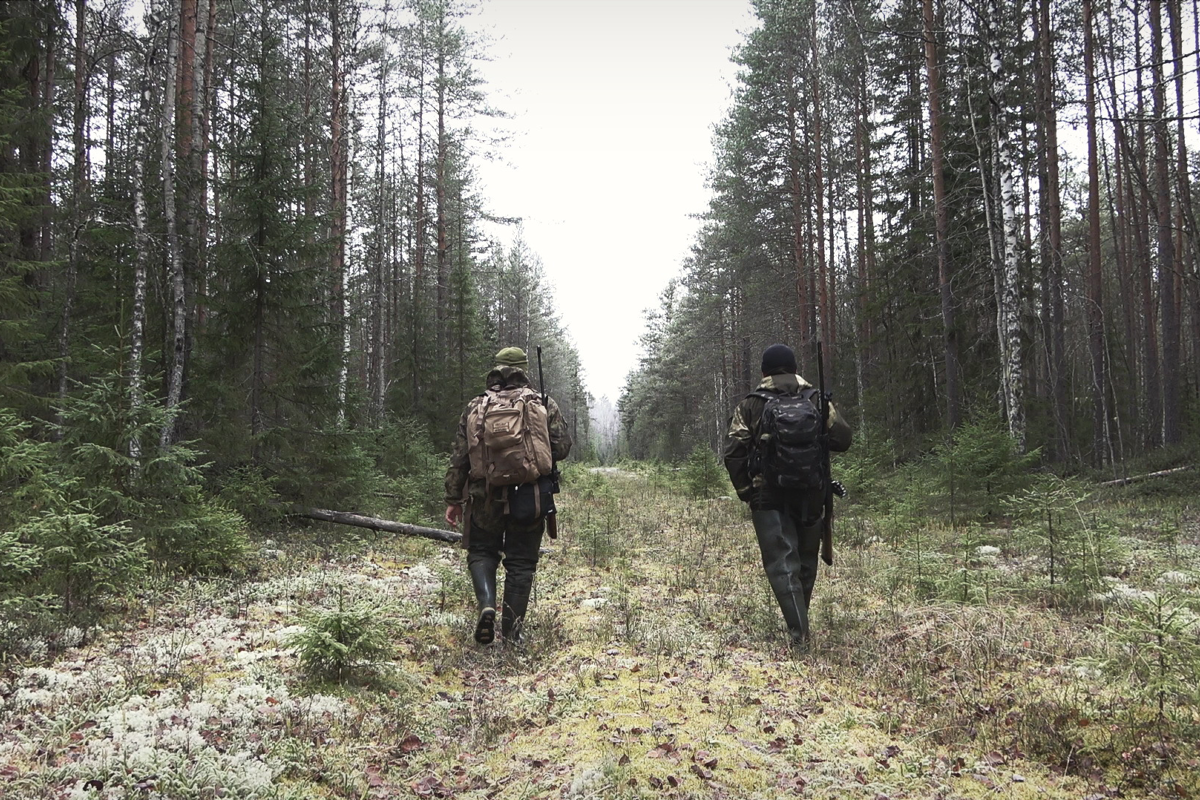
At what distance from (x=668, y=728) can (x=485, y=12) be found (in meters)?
24.6

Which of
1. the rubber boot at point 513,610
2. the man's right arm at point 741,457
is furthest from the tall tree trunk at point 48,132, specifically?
the man's right arm at point 741,457

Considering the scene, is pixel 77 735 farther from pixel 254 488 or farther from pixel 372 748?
pixel 254 488

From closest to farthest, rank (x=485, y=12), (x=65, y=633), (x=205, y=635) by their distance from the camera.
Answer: (x=65, y=633)
(x=205, y=635)
(x=485, y=12)

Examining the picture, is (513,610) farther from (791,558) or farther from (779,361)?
(779,361)

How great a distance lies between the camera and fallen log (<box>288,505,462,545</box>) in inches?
358

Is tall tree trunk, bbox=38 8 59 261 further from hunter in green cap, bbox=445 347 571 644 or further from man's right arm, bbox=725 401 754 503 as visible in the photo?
man's right arm, bbox=725 401 754 503

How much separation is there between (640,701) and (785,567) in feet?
5.63

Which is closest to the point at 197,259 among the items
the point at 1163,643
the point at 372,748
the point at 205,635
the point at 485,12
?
the point at 205,635

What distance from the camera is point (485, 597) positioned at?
4828mm

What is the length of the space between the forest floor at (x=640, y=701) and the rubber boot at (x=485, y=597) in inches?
7.7

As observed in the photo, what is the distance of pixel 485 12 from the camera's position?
21875 millimetres

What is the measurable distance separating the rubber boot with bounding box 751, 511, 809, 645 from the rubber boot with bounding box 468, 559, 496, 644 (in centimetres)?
215

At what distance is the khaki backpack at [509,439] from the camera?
15.7 feet

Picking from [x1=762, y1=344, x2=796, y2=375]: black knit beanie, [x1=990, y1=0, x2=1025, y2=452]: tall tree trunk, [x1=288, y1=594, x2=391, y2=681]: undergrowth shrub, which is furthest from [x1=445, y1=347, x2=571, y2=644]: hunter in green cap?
[x1=990, y1=0, x2=1025, y2=452]: tall tree trunk
